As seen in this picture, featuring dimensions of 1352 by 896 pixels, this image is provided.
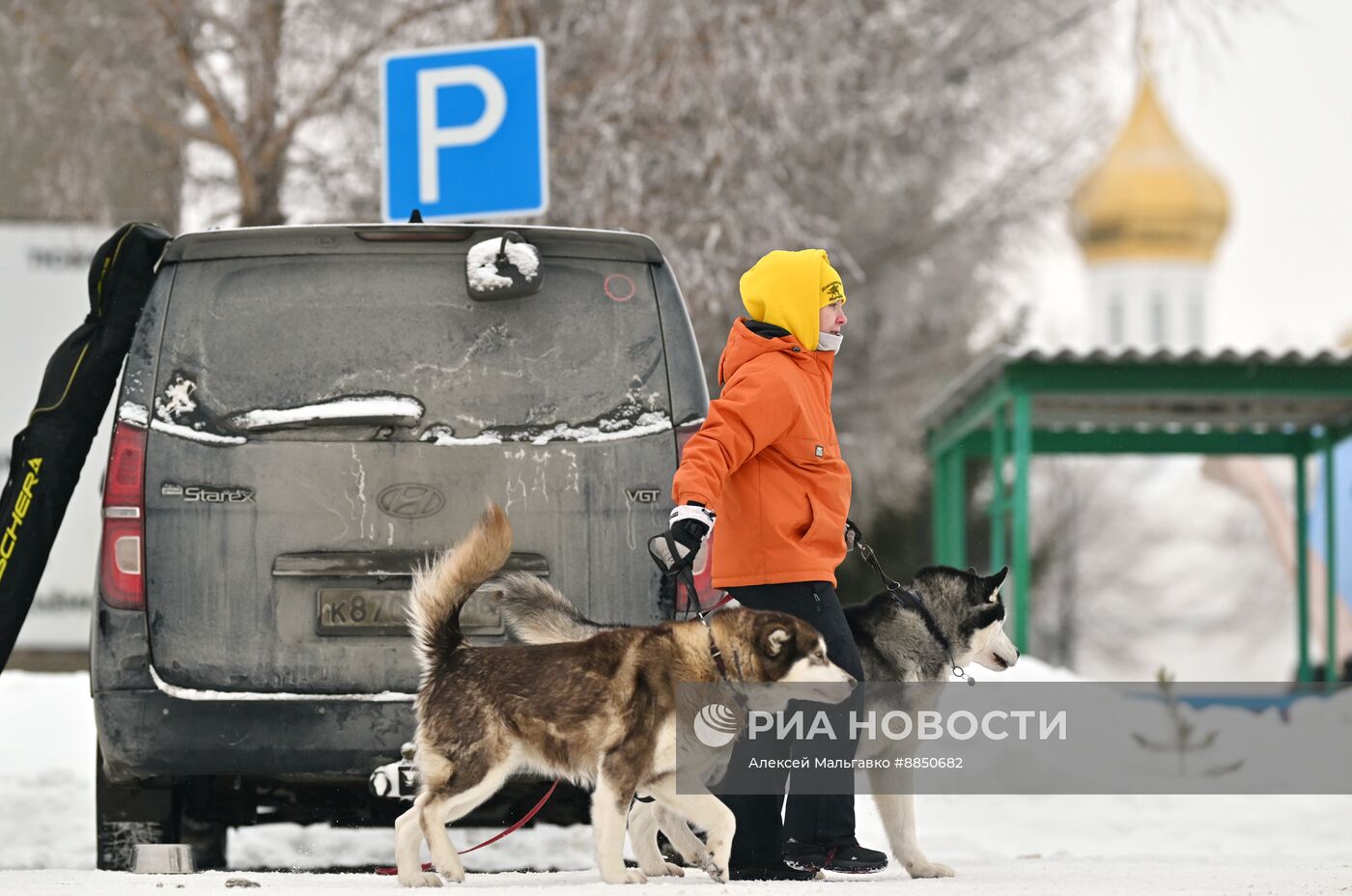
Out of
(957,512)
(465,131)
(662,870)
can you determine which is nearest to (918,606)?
(662,870)

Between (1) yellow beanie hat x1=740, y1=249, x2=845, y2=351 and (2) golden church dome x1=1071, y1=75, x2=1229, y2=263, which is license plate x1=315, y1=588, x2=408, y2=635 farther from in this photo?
(2) golden church dome x1=1071, y1=75, x2=1229, y2=263

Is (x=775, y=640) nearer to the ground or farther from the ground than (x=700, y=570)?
nearer to the ground

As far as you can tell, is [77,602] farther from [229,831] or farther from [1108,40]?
[1108,40]

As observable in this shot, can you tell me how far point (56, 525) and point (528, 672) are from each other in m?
2.51

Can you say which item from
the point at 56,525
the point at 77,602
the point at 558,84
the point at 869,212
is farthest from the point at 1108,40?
the point at 56,525

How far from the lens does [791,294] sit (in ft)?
17.7

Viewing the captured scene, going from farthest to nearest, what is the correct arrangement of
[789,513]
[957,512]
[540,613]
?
[957,512] → [789,513] → [540,613]

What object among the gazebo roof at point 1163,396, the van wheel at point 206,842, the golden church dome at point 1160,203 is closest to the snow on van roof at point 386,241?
the van wheel at point 206,842

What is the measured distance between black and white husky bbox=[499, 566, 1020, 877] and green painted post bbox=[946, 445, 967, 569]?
41.5 feet

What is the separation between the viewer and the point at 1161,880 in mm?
5523

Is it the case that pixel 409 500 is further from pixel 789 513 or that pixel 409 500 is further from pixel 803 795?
pixel 803 795

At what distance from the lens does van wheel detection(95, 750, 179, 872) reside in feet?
19.0

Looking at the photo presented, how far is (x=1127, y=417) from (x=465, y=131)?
357 inches

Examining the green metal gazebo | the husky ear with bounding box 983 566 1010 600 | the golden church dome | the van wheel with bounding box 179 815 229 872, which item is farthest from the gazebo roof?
the golden church dome
